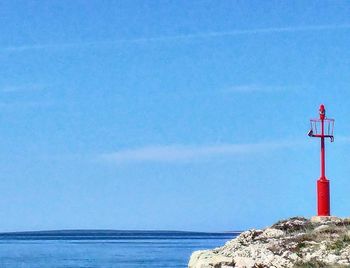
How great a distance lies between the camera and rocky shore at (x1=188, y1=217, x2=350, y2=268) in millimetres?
18938

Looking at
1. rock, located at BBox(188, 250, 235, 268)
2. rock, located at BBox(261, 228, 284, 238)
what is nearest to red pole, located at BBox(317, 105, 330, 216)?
rock, located at BBox(261, 228, 284, 238)

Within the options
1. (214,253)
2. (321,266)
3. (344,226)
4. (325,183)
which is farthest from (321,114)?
(321,266)

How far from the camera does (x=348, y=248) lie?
19.3 metres

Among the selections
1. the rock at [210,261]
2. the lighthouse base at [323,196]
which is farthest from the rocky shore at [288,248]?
the lighthouse base at [323,196]

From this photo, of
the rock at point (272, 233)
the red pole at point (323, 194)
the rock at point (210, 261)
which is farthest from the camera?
the red pole at point (323, 194)

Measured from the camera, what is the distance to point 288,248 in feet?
66.4

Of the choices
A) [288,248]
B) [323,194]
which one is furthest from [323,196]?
[288,248]

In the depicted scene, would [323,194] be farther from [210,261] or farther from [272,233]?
[210,261]

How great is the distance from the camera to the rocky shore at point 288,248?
18.9 m

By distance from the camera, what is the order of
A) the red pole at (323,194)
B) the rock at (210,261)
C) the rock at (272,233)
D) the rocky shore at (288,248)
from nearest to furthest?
the rocky shore at (288,248)
the rock at (210,261)
the rock at (272,233)
the red pole at (323,194)

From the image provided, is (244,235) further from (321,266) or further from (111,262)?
(111,262)

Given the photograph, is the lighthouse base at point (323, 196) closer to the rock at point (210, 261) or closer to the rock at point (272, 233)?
the rock at point (272, 233)

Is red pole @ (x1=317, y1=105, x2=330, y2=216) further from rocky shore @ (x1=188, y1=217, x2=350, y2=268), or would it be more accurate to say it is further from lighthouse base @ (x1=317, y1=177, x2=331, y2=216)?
rocky shore @ (x1=188, y1=217, x2=350, y2=268)

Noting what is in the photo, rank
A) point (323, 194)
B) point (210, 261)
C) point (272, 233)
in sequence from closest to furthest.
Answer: point (210, 261)
point (272, 233)
point (323, 194)
